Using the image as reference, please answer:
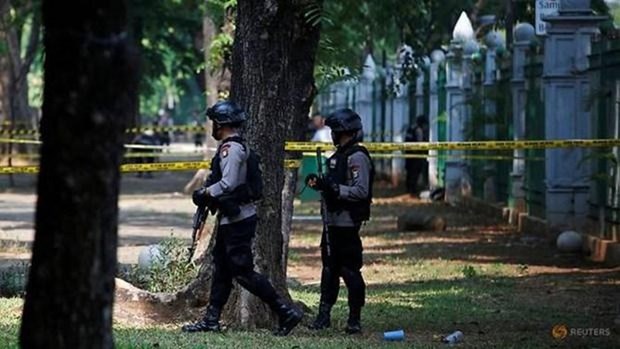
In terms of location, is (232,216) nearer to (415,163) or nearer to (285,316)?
(285,316)

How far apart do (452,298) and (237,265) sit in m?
3.82

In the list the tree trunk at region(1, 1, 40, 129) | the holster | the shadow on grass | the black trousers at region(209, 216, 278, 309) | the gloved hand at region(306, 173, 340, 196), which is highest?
the tree trunk at region(1, 1, 40, 129)

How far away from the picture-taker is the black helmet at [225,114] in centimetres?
1076

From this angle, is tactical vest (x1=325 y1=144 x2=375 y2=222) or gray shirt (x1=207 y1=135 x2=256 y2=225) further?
tactical vest (x1=325 y1=144 x2=375 y2=222)

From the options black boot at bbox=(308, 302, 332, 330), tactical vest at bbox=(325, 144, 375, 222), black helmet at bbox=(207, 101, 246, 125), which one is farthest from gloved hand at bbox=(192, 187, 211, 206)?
black boot at bbox=(308, 302, 332, 330)

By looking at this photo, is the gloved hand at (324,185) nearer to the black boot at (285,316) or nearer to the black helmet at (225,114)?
A: the black helmet at (225,114)

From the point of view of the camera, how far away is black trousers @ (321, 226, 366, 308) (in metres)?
11.4

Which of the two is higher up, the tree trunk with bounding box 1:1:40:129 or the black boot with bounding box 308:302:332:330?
the tree trunk with bounding box 1:1:40:129

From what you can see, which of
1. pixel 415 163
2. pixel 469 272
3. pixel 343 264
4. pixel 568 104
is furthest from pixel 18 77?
pixel 343 264

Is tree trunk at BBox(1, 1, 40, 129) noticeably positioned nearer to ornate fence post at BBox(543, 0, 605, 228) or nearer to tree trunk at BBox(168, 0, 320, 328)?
ornate fence post at BBox(543, 0, 605, 228)

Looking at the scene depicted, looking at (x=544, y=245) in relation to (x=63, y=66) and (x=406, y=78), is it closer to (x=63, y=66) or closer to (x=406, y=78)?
(x=406, y=78)

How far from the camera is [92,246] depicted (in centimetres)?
537

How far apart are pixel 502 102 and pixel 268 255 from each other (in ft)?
47.3

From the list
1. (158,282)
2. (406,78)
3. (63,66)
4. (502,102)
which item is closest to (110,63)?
(63,66)
